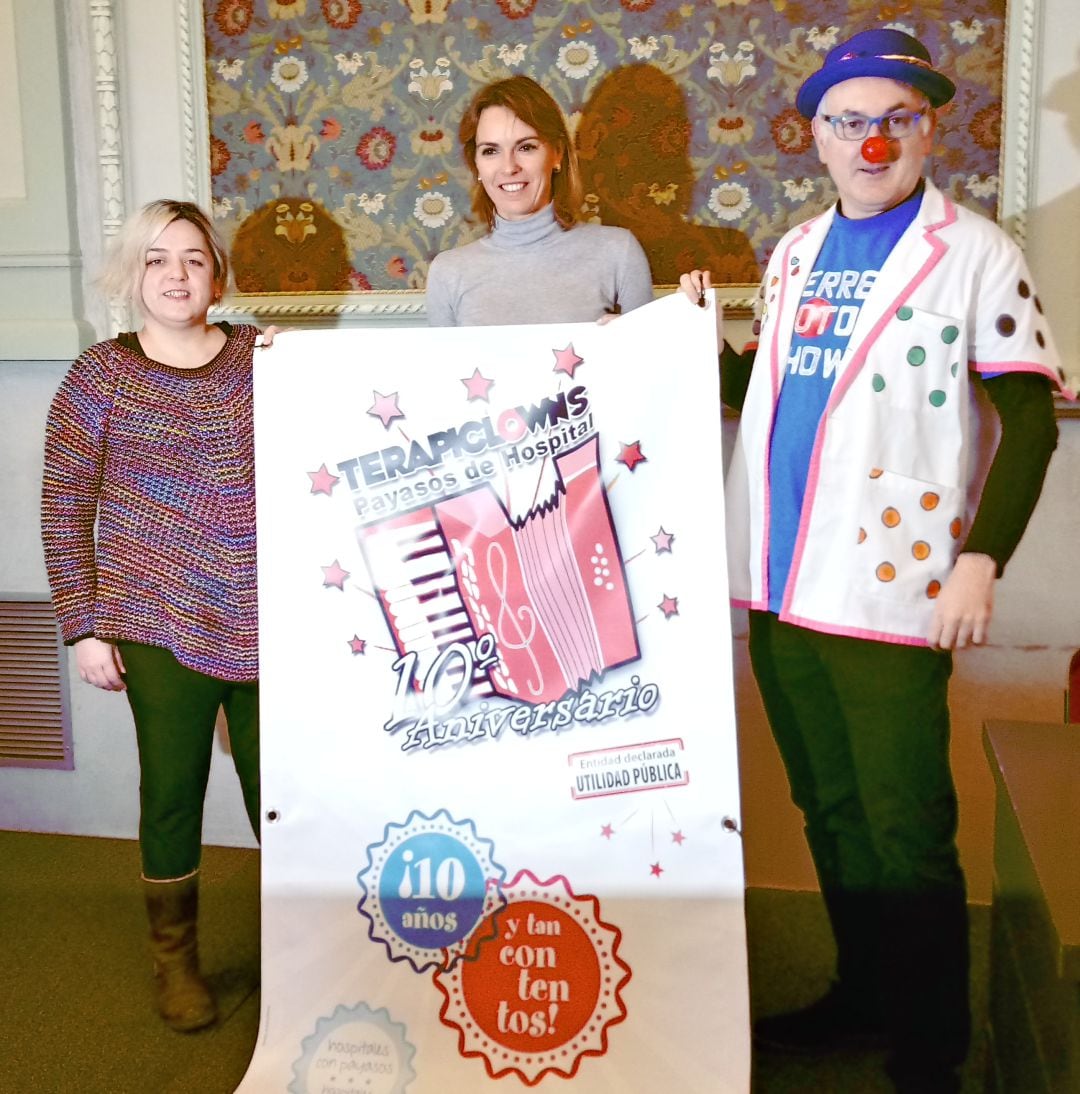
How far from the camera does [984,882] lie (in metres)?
2.40

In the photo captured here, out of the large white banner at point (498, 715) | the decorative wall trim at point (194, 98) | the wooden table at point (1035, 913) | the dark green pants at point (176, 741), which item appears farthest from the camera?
the decorative wall trim at point (194, 98)

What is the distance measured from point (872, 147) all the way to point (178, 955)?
1824mm

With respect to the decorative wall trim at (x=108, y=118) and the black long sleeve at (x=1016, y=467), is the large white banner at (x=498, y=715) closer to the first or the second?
the black long sleeve at (x=1016, y=467)

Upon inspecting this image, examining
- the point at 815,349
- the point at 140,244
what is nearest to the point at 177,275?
the point at 140,244

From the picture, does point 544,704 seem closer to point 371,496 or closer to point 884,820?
point 371,496

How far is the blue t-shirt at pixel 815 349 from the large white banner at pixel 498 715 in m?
0.11

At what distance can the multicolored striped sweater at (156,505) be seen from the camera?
1901 millimetres

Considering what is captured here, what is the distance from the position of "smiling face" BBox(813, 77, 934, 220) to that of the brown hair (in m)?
0.46

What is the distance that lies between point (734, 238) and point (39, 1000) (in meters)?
2.02

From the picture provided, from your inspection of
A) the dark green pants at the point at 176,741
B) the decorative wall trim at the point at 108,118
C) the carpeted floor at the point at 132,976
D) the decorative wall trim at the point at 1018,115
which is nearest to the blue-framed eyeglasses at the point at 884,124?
the decorative wall trim at the point at 1018,115

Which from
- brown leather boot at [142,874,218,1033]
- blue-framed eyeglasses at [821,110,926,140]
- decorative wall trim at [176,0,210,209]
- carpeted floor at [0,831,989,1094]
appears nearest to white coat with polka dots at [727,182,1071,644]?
blue-framed eyeglasses at [821,110,926,140]

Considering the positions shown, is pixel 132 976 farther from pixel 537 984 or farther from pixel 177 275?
pixel 177 275

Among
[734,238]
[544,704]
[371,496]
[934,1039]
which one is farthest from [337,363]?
[934,1039]

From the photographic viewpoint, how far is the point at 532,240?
6.24ft
